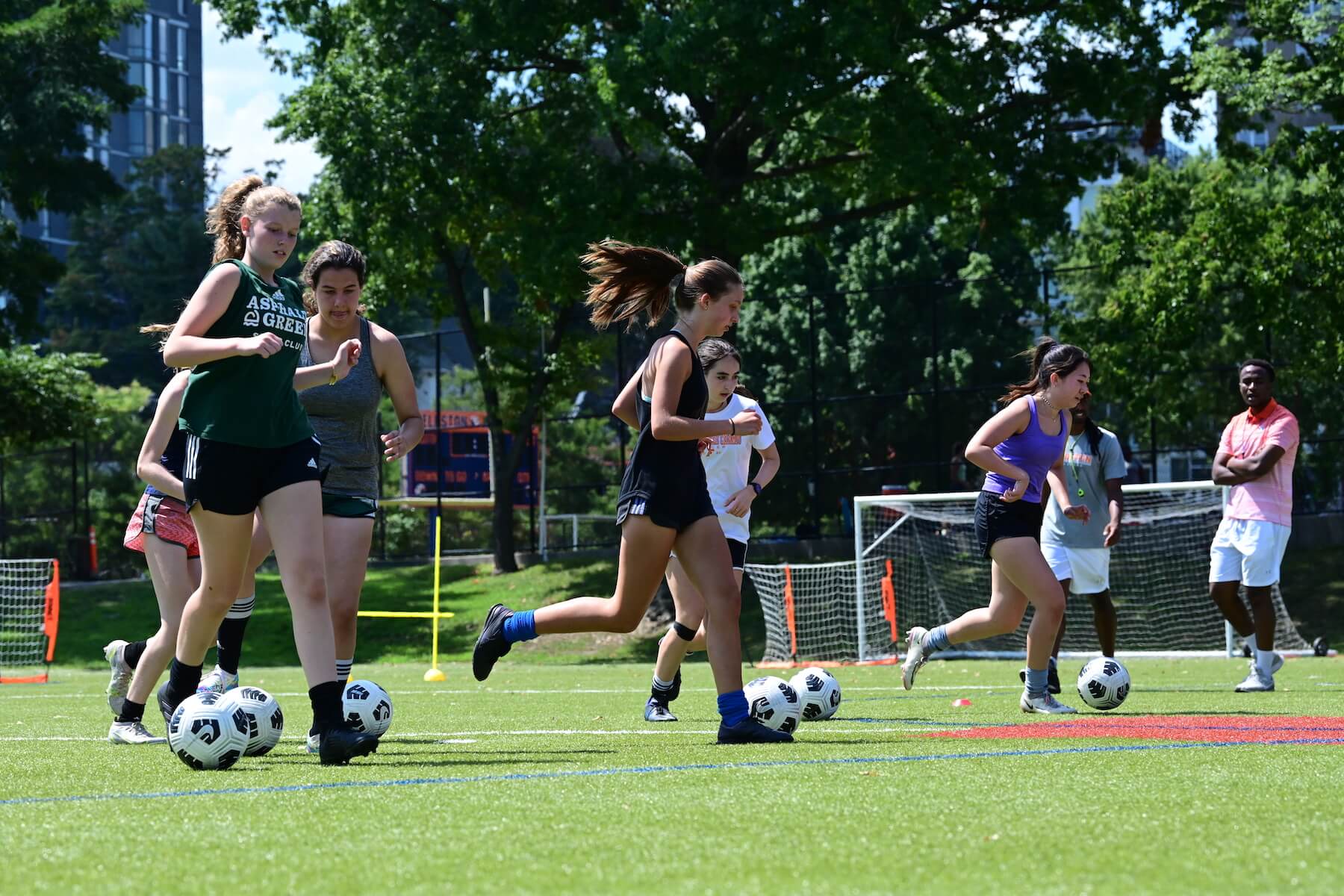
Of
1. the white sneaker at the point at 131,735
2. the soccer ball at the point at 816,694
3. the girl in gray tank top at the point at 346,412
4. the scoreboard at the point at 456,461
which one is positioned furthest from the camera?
the scoreboard at the point at 456,461

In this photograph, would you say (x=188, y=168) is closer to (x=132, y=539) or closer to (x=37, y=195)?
(x=37, y=195)

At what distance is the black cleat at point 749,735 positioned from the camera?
6.76 m

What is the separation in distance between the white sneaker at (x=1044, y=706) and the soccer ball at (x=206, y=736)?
4.32 m

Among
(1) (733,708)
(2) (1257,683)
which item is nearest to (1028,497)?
(1) (733,708)

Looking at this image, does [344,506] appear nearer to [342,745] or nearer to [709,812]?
[342,745]

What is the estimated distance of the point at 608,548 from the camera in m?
31.5

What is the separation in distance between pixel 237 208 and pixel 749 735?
113 inches

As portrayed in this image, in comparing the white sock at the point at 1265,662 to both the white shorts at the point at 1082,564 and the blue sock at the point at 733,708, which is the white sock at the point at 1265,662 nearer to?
the white shorts at the point at 1082,564

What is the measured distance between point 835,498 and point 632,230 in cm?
998

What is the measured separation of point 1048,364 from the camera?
345 inches

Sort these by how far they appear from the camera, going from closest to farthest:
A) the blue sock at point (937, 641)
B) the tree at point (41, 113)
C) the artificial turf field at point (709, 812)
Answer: the artificial turf field at point (709, 812) < the blue sock at point (937, 641) < the tree at point (41, 113)

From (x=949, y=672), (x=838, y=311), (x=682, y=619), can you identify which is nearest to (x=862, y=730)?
(x=682, y=619)

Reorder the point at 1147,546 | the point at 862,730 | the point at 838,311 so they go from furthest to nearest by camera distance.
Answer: the point at 838,311 < the point at 1147,546 < the point at 862,730

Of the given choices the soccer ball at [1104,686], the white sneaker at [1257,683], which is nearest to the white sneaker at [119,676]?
the soccer ball at [1104,686]
